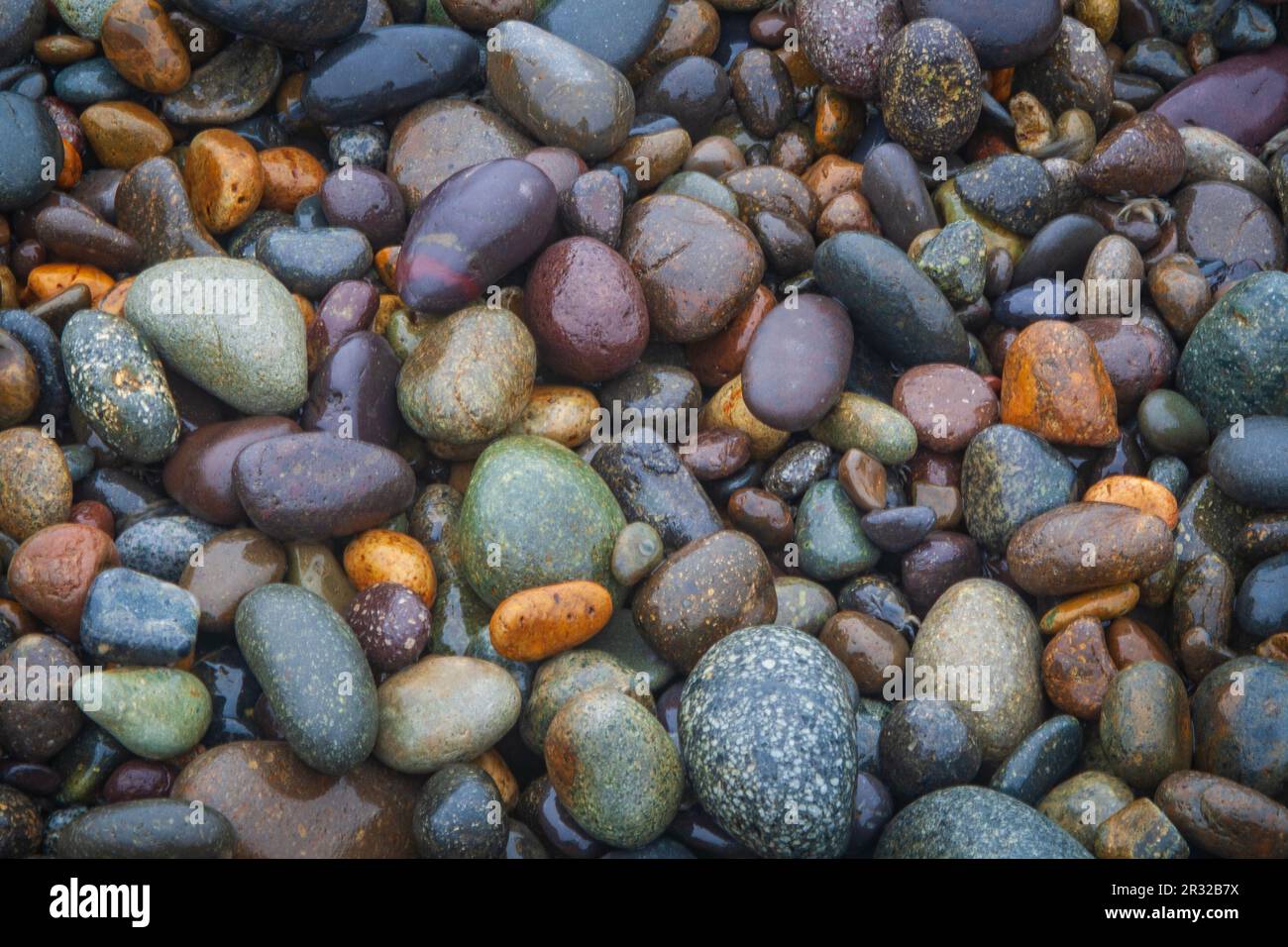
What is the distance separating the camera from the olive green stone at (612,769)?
150 inches

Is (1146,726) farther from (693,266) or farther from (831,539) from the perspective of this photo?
(693,266)

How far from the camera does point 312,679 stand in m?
3.88

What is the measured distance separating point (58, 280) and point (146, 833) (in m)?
2.83

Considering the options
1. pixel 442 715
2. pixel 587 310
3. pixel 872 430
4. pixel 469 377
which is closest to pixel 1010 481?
pixel 872 430

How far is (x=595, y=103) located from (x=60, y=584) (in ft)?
10.6

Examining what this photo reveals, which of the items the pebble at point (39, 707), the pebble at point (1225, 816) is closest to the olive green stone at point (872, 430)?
the pebble at point (1225, 816)

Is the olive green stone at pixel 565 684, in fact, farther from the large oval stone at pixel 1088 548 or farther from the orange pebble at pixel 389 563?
the large oval stone at pixel 1088 548

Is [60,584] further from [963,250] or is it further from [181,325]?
[963,250]

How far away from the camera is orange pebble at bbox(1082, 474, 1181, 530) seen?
4.62m

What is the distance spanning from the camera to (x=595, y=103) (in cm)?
543

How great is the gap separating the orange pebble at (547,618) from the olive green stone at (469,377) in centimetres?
82

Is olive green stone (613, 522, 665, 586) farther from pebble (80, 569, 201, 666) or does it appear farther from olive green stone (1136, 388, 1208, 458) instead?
olive green stone (1136, 388, 1208, 458)
